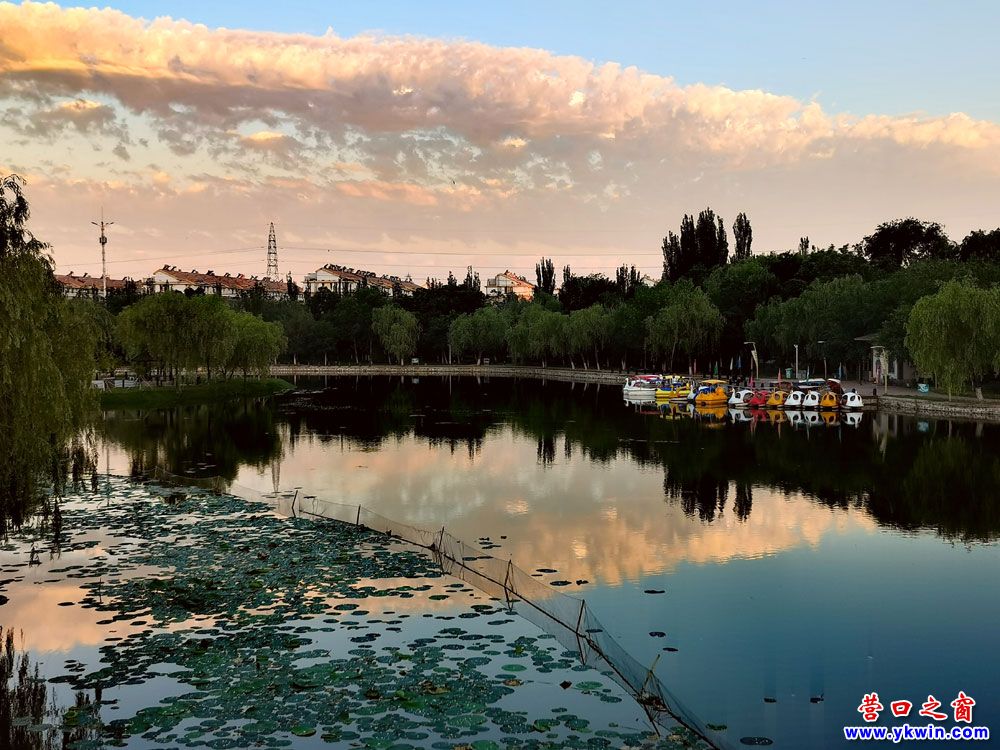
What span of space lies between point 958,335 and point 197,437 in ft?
154

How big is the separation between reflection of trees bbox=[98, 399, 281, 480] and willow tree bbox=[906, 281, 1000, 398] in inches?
1611

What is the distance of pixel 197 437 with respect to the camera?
53688 millimetres

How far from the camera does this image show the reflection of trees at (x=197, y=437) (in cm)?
4372

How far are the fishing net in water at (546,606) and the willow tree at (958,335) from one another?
4384 cm

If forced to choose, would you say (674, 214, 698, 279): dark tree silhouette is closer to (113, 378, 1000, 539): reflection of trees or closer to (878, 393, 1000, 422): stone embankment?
(113, 378, 1000, 539): reflection of trees

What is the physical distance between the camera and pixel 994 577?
23391 mm

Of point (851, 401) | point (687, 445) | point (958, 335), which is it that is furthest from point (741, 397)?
point (687, 445)

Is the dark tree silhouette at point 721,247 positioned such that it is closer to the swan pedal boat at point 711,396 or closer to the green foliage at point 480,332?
the green foliage at point 480,332

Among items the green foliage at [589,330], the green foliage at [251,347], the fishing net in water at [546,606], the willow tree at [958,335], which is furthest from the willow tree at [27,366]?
the green foliage at [589,330]

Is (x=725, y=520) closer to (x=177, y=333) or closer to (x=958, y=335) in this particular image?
(x=958, y=335)

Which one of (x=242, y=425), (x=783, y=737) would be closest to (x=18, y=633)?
(x=783, y=737)

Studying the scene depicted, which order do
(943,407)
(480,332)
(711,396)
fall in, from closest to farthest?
(943,407), (711,396), (480,332)

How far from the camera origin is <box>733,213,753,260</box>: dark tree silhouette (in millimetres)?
142375

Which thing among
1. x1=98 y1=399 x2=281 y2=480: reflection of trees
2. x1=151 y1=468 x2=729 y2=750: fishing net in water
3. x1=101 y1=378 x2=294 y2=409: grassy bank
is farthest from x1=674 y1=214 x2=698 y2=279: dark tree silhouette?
x1=151 y1=468 x2=729 y2=750: fishing net in water
